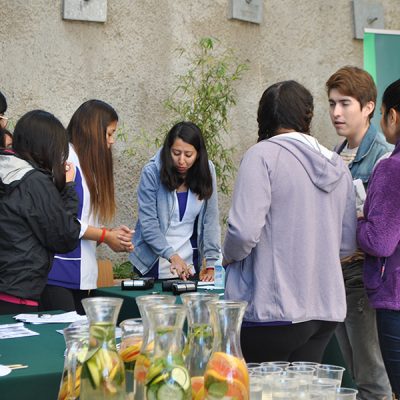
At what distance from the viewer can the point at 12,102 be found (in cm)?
597

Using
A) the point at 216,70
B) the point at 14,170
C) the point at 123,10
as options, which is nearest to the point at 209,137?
the point at 216,70

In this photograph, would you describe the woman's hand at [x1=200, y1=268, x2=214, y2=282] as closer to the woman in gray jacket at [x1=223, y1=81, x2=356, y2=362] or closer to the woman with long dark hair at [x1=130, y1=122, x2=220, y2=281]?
the woman with long dark hair at [x1=130, y1=122, x2=220, y2=281]

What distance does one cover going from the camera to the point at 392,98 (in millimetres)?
2932

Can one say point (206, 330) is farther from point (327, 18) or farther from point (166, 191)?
point (327, 18)

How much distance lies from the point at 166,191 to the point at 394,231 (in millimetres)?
1796

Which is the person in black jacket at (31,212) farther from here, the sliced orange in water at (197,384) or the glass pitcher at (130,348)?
the sliced orange in water at (197,384)

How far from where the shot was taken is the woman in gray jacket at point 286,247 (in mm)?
2529

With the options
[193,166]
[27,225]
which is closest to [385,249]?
[27,225]

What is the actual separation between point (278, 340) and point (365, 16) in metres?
5.82

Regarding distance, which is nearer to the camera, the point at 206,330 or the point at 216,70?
the point at 206,330

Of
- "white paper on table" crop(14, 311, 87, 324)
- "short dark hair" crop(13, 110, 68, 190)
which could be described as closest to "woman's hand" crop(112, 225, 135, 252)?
"short dark hair" crop(13, 110, 68, 190)

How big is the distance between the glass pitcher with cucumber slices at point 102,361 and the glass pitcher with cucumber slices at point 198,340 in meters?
0.14

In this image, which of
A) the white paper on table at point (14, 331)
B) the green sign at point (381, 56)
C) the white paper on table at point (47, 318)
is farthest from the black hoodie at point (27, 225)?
the green sign at point (381, 56)

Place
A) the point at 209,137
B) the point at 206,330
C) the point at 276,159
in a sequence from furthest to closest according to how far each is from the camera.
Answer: the point at 209,137 → the point at 276,159 → the point at 206,330
